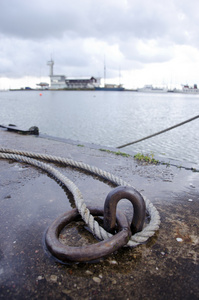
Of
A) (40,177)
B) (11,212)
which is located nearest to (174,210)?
(11,212)

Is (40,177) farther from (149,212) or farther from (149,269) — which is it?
(149,269)

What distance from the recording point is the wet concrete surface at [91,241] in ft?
4.85

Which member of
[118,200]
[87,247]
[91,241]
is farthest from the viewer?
[91,241]

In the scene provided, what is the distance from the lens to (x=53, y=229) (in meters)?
1.88

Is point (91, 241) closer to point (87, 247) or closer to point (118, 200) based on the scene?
point (87, 247)

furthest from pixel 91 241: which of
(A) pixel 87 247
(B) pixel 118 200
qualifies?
(B) pixel 118 200

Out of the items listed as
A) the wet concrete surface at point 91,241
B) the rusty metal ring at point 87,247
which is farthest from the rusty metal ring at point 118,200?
the wet concrete surface at point 91,241

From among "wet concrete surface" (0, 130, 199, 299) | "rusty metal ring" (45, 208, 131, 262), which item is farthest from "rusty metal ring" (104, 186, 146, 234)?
"wet concrete surface" (0, 130, 199, 299)

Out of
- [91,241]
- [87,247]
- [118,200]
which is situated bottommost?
[91,241]

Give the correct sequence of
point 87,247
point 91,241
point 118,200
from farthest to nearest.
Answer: point 91,241 < point 118,200 < point 87,247

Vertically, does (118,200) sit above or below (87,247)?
→ above

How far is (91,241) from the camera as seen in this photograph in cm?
192

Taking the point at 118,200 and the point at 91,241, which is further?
the point at 91,241

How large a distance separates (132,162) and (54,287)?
2.99 meters
